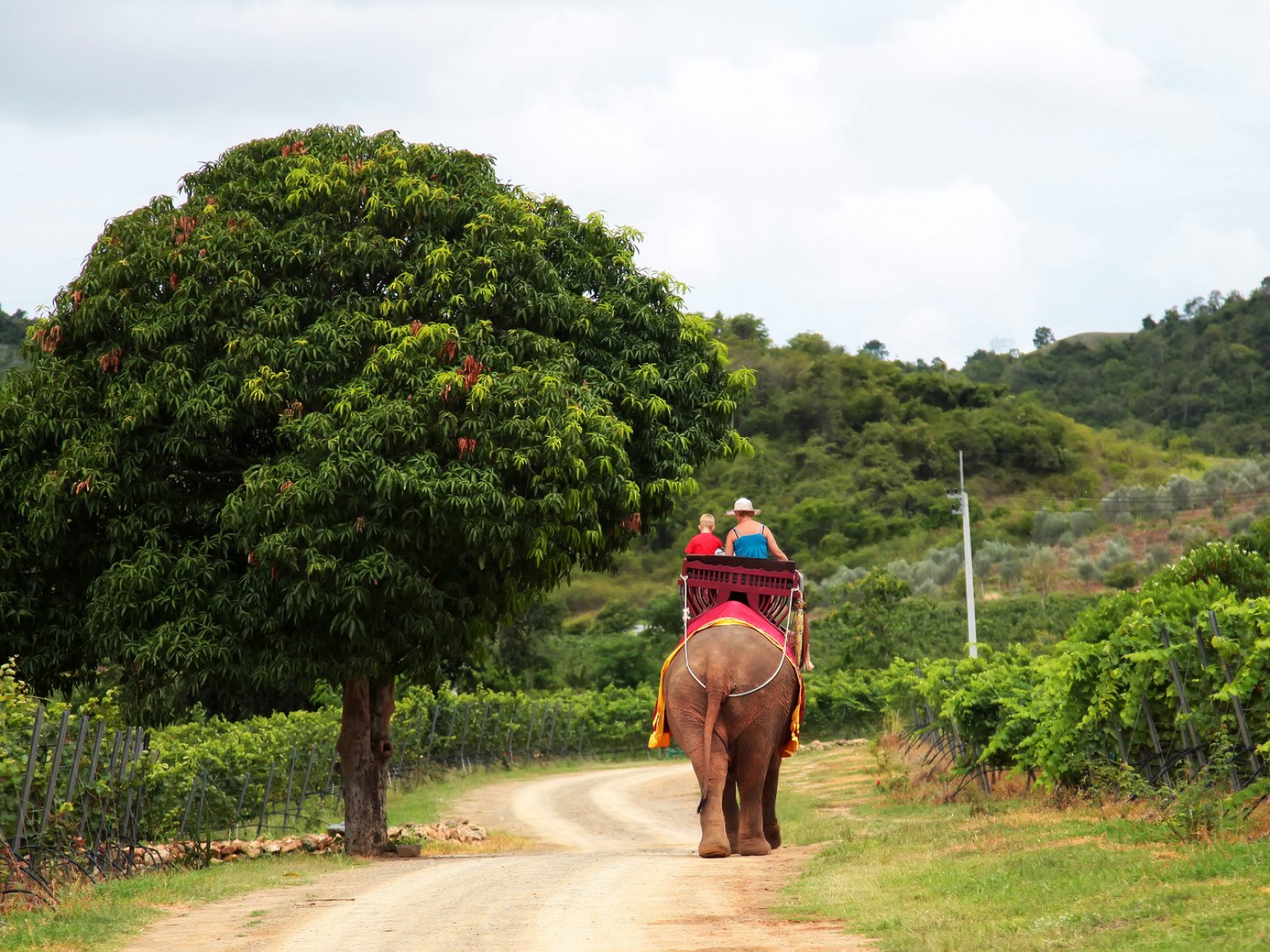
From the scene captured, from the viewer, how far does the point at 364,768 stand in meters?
19.7

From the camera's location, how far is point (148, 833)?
16578mm

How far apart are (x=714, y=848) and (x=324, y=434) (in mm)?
6627

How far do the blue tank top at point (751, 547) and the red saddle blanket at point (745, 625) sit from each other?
50 cm

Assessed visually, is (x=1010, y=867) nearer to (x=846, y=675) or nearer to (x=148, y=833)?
(x=148, y=833)

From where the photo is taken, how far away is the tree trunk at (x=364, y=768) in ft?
63.6

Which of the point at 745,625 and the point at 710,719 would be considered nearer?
the point at 710,719

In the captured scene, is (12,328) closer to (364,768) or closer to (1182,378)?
(364,768)

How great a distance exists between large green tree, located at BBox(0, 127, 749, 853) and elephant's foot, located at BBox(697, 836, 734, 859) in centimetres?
478

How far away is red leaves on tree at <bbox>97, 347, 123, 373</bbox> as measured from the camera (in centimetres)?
1741

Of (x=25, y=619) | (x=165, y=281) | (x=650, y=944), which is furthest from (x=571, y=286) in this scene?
(x=650, y=944)

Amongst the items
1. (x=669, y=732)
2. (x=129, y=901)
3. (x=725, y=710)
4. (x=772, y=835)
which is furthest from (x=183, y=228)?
(x=772, y=835)

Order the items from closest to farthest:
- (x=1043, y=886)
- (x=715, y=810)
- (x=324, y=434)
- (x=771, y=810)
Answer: (x=1043, y=886) → (x=715, y=810) → (x=771, y=810) → (x=324, y=434)

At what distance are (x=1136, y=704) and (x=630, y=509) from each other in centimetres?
668

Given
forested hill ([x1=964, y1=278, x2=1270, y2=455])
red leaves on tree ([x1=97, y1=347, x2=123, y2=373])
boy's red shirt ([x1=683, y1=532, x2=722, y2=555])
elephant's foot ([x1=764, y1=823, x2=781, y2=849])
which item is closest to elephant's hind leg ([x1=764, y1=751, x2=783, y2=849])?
elephant's foot ([x1=764, y1=823, x2=781, y2=849])
